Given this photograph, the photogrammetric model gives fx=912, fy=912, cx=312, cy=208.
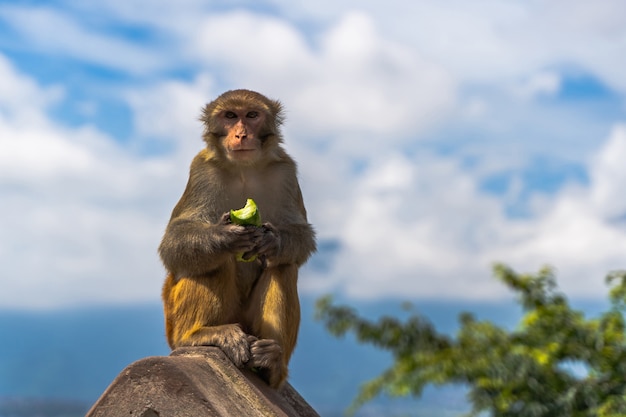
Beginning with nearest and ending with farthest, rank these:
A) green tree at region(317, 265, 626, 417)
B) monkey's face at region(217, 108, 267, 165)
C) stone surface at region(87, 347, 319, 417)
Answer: stone surface at region(87, 347, 319, 417)
monkey's face at region(217, 108, 267, 165)
green tree at region(317, 265, 626, 417)

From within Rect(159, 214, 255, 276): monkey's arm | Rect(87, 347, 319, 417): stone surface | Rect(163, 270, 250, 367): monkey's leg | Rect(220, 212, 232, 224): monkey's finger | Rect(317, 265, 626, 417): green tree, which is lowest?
Rect(87, 347, 319, 417): stone surface

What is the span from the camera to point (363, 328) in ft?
43.2

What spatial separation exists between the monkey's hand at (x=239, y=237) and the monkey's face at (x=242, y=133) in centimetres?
53

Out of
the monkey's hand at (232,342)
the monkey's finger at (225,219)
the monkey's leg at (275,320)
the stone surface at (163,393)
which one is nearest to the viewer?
the stone surface at (163,393)

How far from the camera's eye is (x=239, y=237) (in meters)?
5.06

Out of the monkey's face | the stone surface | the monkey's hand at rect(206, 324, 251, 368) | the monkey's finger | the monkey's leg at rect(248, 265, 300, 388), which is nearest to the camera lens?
the stone surface

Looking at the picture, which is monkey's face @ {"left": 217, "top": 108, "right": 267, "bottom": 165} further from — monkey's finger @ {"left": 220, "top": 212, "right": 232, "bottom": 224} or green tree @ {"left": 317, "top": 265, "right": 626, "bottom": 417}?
green tree @ {"left": 317, "top": 265, "right": 626, "bottom": 417}

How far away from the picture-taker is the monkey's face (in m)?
5.43

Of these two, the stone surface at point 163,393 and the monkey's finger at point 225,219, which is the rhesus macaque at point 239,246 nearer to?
the monkey's finger at point 225,219

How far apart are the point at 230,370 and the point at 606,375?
7749mm

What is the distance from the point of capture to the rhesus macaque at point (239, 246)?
200 inches

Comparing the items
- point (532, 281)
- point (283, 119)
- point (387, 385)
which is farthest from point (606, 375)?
point (283, 119)

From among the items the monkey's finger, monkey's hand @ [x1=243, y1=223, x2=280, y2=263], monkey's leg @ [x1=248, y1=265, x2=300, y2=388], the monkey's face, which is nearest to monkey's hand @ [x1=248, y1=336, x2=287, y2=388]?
monkey's leg @ [x1=248, y1=265, x2=300, y2=388]

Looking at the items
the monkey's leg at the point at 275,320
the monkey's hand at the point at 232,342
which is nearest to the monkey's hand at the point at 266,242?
the monkey's leg at the point at 275,320
